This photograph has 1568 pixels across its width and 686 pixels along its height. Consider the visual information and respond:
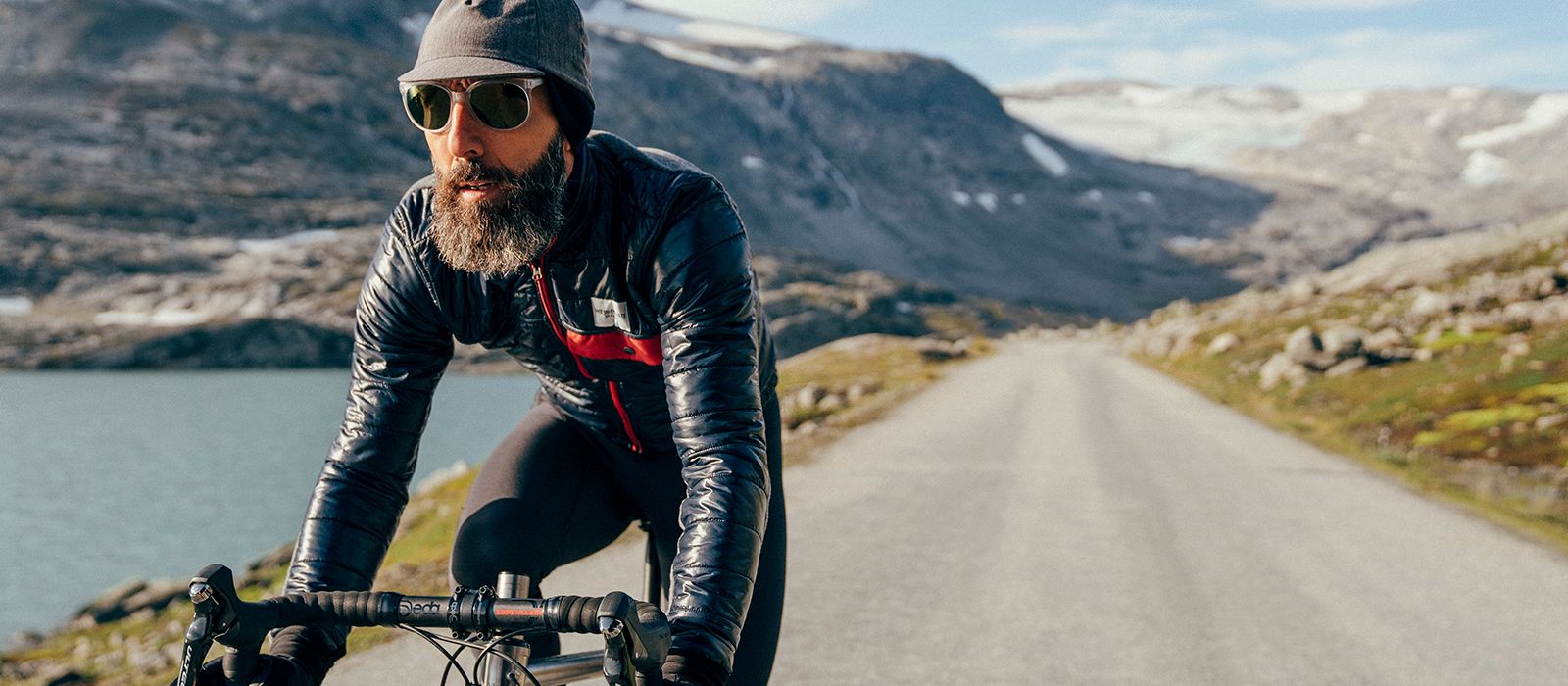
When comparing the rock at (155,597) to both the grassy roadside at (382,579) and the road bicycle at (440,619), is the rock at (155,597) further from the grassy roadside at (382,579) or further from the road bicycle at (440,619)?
the road bicycle at (440,619)

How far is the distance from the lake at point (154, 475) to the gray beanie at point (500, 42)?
7701mm

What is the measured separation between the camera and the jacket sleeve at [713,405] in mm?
2951

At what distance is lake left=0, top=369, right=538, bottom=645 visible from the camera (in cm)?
3219

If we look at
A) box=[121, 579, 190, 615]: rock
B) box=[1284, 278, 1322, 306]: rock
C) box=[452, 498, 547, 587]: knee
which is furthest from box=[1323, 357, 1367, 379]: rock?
box=[1284, 278, 1322, 306]: rock

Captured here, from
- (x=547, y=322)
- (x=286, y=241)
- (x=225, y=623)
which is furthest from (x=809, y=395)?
(x=286, y=241)

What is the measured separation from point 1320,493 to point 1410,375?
56.2ft

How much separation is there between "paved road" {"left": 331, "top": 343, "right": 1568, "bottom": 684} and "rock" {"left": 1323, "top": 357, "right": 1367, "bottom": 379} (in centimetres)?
1536

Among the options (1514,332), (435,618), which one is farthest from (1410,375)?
(435,618)

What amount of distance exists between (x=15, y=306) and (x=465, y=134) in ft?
627

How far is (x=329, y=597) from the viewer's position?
2.56 metres

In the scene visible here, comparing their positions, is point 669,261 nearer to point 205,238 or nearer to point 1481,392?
point 1481,392

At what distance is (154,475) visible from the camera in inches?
1949

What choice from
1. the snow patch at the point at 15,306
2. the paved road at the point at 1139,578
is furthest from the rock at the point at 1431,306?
the snow patch at the point at 15,306

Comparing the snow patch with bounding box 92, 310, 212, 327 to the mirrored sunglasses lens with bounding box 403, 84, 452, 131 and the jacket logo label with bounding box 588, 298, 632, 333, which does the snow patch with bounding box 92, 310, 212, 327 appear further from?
the mirrored sunglasses lens with bounding box 403, 84, 452, 131
